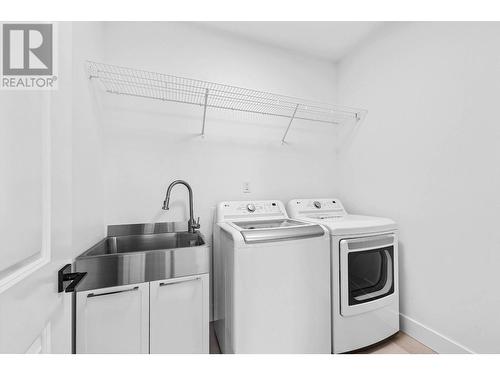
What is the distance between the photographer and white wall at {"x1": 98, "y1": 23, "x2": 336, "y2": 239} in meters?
1.75

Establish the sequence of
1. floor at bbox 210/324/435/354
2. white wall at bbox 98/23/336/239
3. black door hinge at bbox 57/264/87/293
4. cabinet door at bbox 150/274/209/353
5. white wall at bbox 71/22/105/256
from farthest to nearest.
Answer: white wall at bbox 98/23/336/239, floor at bbox 210/324/435/354, cabinet door at bbox 150/274/209/353, white wall at bbox 71/22/105/256, black door hinge at bbox 57/264/87/293

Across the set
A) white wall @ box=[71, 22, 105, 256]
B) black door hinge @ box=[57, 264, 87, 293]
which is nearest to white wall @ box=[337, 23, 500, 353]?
black door hinge @ box=[57, 264, 87, 293]

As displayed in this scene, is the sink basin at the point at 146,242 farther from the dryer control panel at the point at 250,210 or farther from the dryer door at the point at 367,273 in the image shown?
the dryer door at the point at 367,273

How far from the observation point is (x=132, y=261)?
1223 millimetres

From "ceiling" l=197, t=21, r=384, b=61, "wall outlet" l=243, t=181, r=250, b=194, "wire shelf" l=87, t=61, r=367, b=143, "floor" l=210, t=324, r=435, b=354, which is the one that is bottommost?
"floor" l=210, t=324, r=435, b=354

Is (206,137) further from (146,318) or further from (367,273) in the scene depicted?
(367,273)

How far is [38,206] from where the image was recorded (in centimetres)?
55

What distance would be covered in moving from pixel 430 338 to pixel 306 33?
2757 mm

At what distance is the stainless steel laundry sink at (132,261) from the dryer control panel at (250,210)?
30cm

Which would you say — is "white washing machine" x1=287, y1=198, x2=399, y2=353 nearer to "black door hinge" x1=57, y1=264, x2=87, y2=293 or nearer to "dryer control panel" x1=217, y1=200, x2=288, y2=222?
"dryer control panel" x1=217, y1=200, x2=288, y2=222

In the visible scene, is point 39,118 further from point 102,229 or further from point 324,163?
point 324,163

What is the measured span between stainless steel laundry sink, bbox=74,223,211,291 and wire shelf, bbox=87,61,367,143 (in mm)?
1059

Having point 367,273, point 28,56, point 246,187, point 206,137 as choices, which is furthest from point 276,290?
point 28,56
